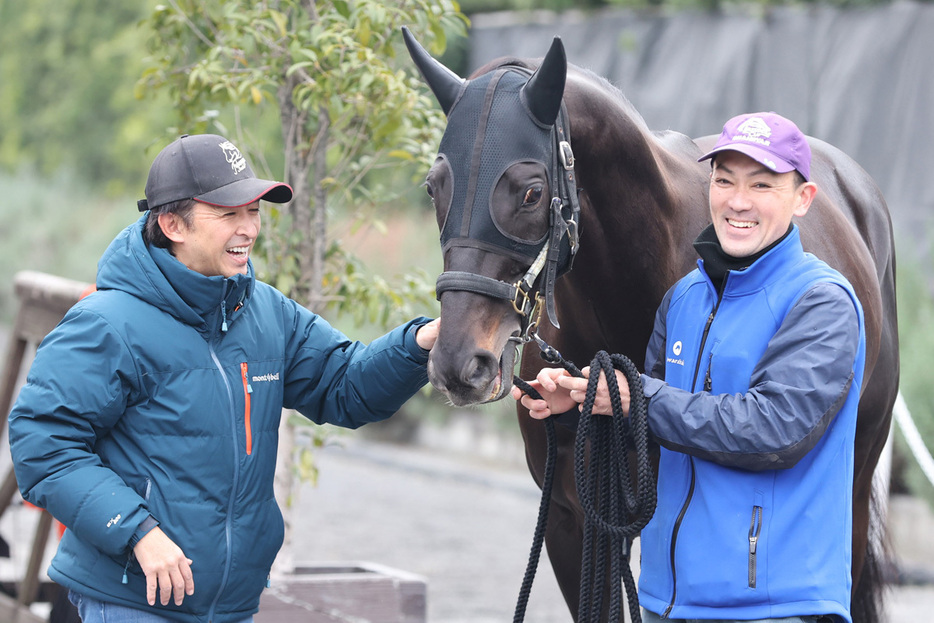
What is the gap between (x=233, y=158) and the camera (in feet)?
8.11

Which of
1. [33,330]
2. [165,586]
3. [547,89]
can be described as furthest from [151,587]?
[33,330]

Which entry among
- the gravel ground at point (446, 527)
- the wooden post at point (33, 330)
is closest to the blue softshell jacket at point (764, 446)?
the wooden post at point (33, 330)

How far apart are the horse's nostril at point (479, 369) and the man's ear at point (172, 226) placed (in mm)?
718

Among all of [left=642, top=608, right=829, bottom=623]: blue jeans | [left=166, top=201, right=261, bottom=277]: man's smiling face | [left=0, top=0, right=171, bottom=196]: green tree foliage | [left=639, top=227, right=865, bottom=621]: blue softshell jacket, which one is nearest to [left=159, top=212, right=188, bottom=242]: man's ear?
[left=166, top=201, right=261, bottom=277]: man's smiling face

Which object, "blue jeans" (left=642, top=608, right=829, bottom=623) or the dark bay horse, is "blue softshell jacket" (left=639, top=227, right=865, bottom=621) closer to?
"blue jeans" (left=642, top=608, right=829, bottom=623)

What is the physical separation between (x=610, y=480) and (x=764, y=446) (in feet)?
1.37

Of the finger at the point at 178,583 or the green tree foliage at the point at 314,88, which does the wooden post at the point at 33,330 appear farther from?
the finger at the point at 178,583

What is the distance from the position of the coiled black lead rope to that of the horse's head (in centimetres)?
20

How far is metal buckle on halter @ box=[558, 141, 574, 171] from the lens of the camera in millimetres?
2404

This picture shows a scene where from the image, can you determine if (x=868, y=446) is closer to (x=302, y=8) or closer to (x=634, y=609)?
(x=634, y=609)

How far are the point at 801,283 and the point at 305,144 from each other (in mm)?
2480

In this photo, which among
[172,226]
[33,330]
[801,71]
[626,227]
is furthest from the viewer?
[801,71]

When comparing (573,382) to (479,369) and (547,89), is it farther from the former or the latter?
(547,89)

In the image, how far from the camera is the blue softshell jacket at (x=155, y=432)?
7.20ft
